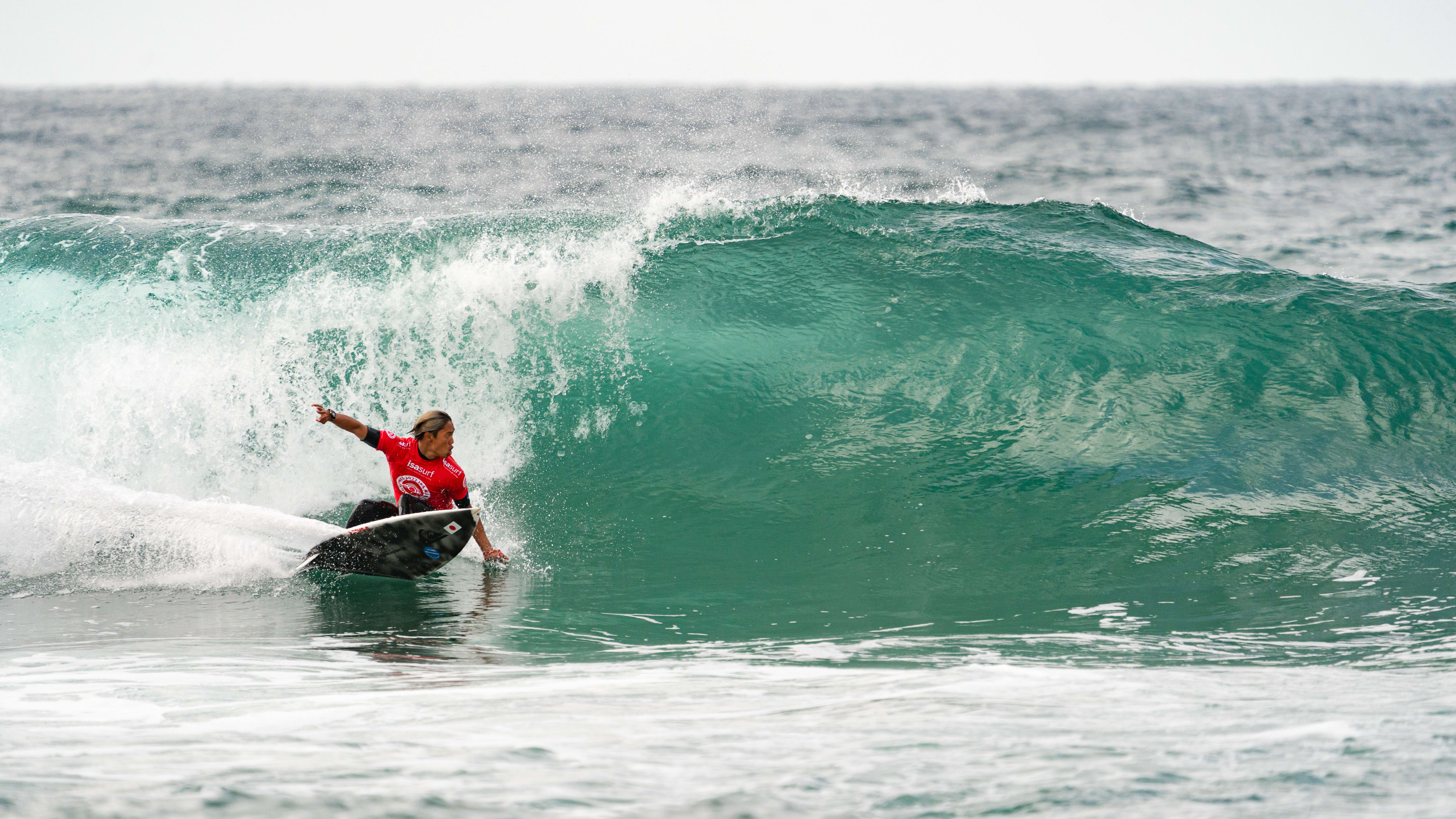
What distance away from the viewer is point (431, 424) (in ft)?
17.5

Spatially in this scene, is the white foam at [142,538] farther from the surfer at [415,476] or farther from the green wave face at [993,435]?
the green wave face at [993,435]

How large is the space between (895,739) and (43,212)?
24239 mm

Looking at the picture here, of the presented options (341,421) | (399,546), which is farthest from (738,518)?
(341,421)

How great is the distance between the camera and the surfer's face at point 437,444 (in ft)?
17.7

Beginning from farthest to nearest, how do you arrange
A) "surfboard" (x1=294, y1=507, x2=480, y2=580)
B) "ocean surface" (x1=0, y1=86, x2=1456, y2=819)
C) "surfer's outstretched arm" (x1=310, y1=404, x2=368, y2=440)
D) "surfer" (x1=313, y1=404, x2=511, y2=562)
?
1. "surfer" (x1=313, y1=404, x2=511, y2=562)
2. "surfboard" (x1=294, y1=507, x2=480, y2=580)
3. "surfer's outstretched arm" (x1=310, y1=404, x2=368, y2=440)
4. "ocean surface" (x1=0, y1=86, x2=1456, y2=819)

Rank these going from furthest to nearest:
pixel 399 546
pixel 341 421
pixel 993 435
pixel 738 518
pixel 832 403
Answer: pixel 832 403 → pixel 993 435 → pixel 738 518 → pixel 399 546 → pixel 341 421

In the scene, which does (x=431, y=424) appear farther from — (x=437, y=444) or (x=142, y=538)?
(x=142, y=538)

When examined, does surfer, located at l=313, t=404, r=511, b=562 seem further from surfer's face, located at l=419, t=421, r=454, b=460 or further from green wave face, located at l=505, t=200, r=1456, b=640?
green wave face, located at l=505, t=200, r=1456, b=640

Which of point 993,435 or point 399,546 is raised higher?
point 993,435

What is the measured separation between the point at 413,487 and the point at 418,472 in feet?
0.33

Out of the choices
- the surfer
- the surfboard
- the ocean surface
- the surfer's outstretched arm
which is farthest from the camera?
the surfer

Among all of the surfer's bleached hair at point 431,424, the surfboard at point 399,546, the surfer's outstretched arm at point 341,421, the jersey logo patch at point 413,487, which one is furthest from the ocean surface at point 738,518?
the surfer's bleached hair at point 431,424

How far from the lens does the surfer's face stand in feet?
17.7

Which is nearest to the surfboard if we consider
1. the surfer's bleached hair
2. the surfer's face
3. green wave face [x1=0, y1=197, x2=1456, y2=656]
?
the surfer's face
